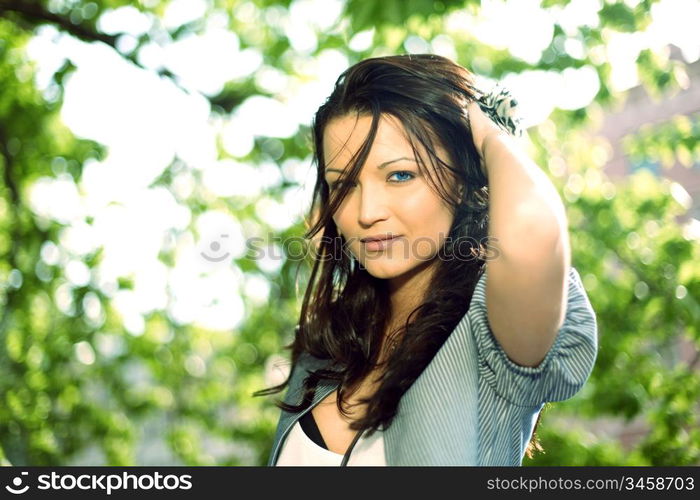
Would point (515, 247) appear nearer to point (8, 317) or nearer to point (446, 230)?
point (446, 230)

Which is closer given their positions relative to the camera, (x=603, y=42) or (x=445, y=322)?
(x=445, y=322)

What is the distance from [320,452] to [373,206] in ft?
1.66

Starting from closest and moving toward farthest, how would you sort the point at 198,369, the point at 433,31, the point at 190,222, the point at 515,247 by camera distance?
1. the point at 515,247
2. the point at 433,31
3. the point at 190,222
4. the point at 198,369

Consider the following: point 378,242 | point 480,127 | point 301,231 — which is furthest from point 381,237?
point 301,231

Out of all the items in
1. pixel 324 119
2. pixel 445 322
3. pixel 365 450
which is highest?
pixel 324 119

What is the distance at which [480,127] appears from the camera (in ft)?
4.94

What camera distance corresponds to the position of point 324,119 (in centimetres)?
179

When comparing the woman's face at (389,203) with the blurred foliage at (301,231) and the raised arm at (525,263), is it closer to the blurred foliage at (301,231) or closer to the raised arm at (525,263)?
the raised arm at (525,263)

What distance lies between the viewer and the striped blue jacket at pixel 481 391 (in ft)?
4.26

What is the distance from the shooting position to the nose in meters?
1.59

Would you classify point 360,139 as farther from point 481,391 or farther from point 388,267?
point 481,391

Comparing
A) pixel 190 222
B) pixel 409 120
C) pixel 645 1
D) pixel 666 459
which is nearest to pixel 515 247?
pixel 409 120

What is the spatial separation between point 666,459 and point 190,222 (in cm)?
499

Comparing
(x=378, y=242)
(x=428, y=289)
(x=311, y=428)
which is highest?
(x=378, y=242)
